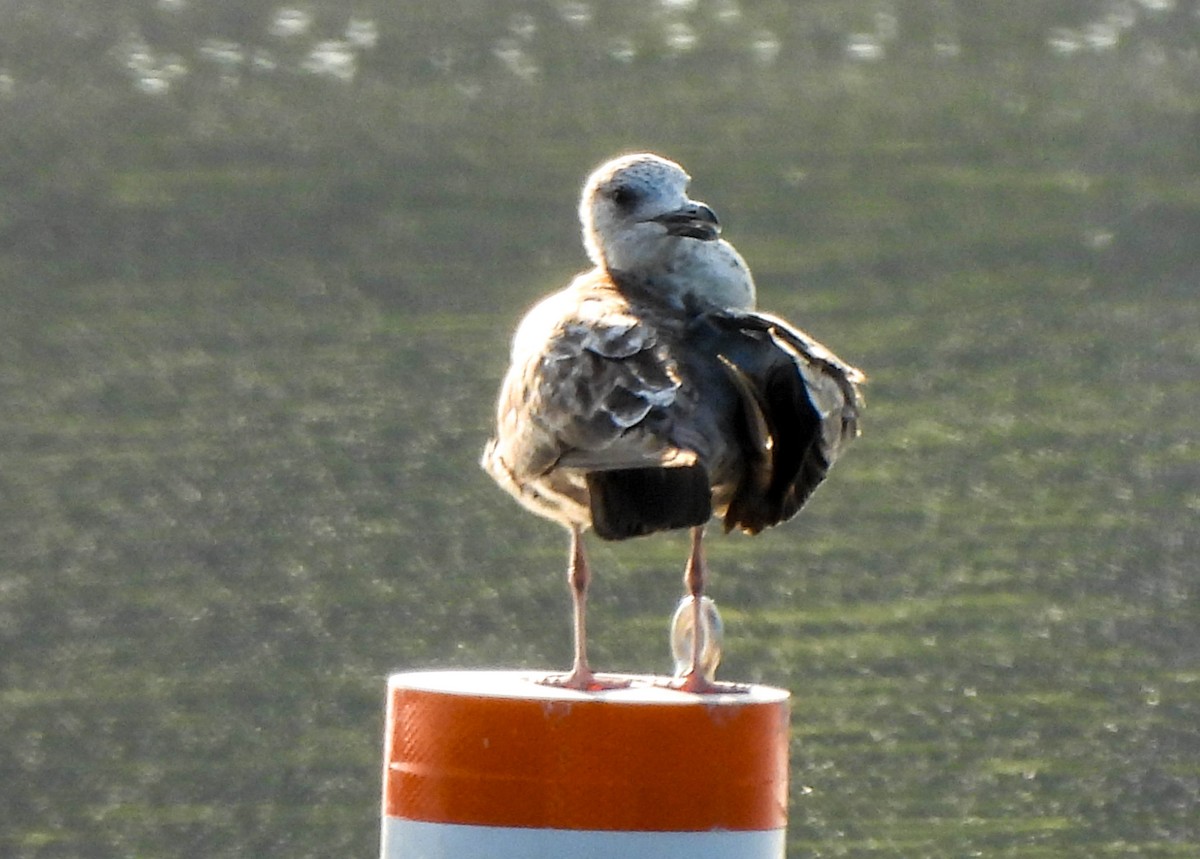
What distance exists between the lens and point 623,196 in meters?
6.07

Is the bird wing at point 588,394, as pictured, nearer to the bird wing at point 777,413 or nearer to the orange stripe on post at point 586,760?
the bird wing at point 777,413

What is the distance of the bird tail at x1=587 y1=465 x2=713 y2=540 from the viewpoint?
15.8 ft

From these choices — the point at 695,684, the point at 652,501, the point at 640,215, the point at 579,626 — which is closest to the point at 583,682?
the point at 695,684

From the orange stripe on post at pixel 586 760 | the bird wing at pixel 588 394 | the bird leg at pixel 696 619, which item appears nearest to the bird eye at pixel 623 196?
the bird wing at pixel 588 394

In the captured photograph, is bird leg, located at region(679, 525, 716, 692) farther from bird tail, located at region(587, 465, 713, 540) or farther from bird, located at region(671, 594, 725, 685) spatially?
bird tail, located at region(587, 465, 713, 540)

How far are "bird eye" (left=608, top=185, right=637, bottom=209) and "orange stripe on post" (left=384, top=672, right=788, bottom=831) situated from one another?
1.71 metres

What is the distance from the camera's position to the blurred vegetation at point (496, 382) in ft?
27.6

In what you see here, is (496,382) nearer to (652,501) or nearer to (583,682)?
(583,682)

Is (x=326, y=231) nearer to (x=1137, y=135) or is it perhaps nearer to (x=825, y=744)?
(x=1137, y=135)

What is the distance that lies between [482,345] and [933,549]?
268 cm

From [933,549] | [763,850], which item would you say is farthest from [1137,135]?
[763,850]

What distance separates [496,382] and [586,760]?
6.94 m

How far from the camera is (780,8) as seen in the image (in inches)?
682

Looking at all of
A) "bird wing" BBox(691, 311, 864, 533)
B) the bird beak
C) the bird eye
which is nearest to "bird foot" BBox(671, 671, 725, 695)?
"bird wing" BBox(691, 311, 864, 533)
